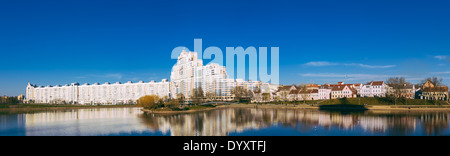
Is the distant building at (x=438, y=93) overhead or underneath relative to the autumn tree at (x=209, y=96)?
overhead

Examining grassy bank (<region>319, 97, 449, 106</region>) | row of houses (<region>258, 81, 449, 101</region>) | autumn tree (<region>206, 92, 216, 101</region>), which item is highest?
row of houses (<region>258, 81, 449, 101</region>)

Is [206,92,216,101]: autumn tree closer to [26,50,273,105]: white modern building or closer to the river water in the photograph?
[26,50,273,105]: white modern building

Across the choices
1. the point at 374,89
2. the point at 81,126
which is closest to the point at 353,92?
the point at 374,89

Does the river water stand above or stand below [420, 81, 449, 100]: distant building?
below

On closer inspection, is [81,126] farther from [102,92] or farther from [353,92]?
[102,92]

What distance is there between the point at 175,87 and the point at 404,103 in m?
59.9

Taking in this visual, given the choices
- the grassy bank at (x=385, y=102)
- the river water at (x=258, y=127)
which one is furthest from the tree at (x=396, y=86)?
the river water at (x=258, y=127)

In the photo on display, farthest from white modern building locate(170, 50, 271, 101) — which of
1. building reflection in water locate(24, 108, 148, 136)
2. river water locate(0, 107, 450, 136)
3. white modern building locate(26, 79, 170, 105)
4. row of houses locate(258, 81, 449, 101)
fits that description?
river water locate(0, 107, 450, 136)

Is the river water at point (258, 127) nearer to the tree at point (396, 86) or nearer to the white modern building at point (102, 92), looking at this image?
the tree at point (396, 86)

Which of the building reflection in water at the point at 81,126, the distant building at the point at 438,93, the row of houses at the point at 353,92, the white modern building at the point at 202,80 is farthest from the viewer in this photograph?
the white modern building at the point at 202,80

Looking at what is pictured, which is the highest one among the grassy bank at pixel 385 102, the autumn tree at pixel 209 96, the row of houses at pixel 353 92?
the row of houses at pixel 353 92

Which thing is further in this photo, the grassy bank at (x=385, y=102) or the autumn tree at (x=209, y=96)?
the autumn tree at (x=209, y=96)

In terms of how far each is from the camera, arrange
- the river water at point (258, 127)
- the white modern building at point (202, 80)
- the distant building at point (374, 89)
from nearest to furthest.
Answer: 1. the river water at point (258, 127)
2. the distant building at point (374, 89)
3. the white modern building at point (202, 80)
